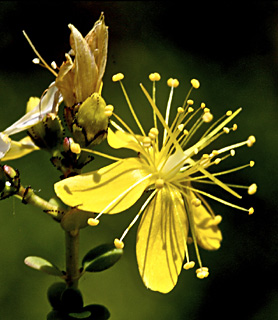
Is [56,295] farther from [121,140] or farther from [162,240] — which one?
[121,140]

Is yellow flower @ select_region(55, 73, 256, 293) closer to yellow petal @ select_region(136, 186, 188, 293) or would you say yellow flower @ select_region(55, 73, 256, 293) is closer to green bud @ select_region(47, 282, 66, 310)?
yellow petal @ select_region(136, 186, 188, 293)

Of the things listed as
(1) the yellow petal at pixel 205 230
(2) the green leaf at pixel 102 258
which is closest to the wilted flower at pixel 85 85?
(2) the green leaf at pixel 102 258

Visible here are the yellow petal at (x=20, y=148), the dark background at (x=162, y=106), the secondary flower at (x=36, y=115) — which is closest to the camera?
the secondary flower at (x=36, y=115)

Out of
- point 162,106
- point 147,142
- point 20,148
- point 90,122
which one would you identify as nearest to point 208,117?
point 147,142

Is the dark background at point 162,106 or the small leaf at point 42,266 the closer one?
the small leaf at point 42,266

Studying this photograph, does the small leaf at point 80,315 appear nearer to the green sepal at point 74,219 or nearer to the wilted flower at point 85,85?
the green sepal at point 74,219

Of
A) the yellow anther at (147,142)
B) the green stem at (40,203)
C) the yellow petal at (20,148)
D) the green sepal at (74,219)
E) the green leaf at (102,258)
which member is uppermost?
the yellow petal at (20,148)
